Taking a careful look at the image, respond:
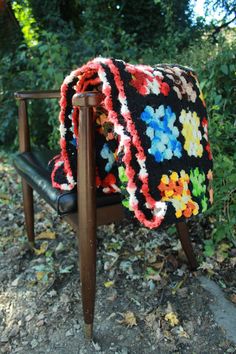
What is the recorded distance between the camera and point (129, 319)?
4.79ft

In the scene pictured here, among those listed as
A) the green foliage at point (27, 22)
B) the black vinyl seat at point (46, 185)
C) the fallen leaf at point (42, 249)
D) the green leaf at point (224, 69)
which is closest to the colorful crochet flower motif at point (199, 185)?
the black vinyl seat at point (46, 185)

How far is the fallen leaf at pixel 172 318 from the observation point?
1.43 m

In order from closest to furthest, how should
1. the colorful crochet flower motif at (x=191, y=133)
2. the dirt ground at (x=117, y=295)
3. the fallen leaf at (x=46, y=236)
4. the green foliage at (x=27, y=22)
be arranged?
the colorful crochet flower motif at (x=191, y=133) → the dirt ground at (x=117, y=295) → the fallen leaf at (x=46, y=236) → the green foliage at (x=27, y=22)

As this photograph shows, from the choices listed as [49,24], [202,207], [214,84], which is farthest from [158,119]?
[49,24]

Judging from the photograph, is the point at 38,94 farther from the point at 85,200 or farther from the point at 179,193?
the point at 179,193

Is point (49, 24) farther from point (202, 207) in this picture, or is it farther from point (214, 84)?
point (202, 207)

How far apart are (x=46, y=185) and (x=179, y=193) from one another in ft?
1.62

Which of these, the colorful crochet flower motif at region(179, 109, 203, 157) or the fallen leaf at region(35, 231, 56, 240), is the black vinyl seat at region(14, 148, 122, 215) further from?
the fallen leaf at region(35, 231, 56, 240)

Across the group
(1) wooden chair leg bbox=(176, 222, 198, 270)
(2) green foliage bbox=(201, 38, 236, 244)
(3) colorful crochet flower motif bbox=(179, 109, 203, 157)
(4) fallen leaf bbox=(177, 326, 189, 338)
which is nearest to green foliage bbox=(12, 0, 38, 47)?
(2) green foliage bbox=(201, 38, 236, 244)

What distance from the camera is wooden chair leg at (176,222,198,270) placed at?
169 cm

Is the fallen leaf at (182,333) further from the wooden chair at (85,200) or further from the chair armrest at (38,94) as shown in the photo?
the chair armrest at (38,94)

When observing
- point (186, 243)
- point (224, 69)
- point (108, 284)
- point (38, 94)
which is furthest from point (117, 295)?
point (224, 69)

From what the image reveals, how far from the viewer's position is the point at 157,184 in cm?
110

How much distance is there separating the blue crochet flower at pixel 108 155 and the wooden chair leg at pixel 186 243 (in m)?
0.54
